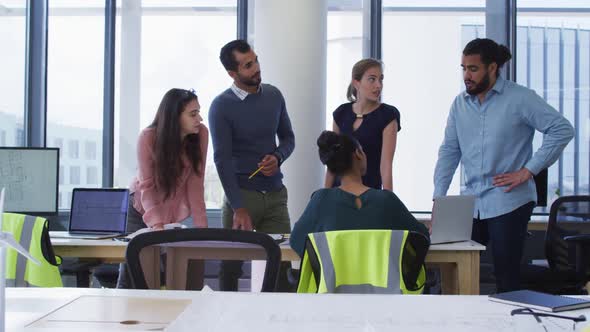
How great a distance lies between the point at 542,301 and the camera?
169cm

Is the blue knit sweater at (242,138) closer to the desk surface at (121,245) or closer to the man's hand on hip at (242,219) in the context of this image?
the man's hand on hip at (242,219)

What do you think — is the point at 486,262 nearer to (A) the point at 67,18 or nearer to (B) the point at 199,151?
(B) the point at 199,151

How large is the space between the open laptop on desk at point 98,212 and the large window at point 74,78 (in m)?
2.75

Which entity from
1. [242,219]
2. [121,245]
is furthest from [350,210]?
[121,245]

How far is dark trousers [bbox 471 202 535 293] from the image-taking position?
3.50 metres

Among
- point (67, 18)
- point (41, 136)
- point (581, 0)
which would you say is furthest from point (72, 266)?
point (581, 0)

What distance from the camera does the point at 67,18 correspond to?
6570mm

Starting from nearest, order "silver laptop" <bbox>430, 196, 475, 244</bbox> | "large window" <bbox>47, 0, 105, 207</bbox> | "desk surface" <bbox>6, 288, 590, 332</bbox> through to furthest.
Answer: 1. "desk surface" <bbox>6, 288, 590, 332</bbox>
2. "silver laptop" <bbox>430, 196, 475, 244</bbox>
3. "large window" <bbox>47, 0, 105, 207</bbox>

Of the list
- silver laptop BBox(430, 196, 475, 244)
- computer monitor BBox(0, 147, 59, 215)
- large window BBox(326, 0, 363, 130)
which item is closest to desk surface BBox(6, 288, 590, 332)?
silver laptop BBox(430, 196, 475, 244)

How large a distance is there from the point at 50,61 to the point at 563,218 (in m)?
4.46

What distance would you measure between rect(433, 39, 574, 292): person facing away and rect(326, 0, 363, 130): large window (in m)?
3.02

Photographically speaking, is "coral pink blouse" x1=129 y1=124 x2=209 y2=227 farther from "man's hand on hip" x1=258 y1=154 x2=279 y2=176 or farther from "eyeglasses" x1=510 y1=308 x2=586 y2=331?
"eyeglasses" x1=510 y1=308 x2=586 y2=331

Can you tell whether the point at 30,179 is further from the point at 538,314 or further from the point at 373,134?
the point at 538,314

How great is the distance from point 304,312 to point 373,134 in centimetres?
232
